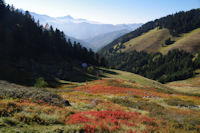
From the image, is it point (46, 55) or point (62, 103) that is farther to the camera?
point (46, 55)

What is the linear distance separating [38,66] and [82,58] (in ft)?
156

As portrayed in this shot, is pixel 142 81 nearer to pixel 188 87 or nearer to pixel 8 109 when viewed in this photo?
pixel 188 87

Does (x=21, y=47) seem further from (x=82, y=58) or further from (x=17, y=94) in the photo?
(x=17, y=94)

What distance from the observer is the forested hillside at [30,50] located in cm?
6362

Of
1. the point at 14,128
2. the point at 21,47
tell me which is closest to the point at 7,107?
the point at 14,128

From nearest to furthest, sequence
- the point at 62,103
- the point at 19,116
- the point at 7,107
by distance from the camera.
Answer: the point at 19,116, the point at 7,107, the point at 62,103

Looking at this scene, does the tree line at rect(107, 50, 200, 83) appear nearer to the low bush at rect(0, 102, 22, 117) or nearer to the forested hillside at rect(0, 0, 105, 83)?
the forested hillside at rect(0, 0, 105, 83)

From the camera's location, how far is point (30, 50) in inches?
3073

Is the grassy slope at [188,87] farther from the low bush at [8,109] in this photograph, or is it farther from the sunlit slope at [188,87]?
the low bush at [8,109]

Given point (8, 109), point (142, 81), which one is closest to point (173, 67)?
point (142, 81)

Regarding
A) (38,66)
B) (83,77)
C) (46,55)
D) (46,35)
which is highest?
(46,35)

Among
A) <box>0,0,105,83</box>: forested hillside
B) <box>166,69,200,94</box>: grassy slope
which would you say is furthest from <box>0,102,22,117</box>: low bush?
<box>166,69,200,94</box>: grassy slope

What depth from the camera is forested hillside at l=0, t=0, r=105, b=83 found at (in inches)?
2505

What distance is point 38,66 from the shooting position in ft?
226
